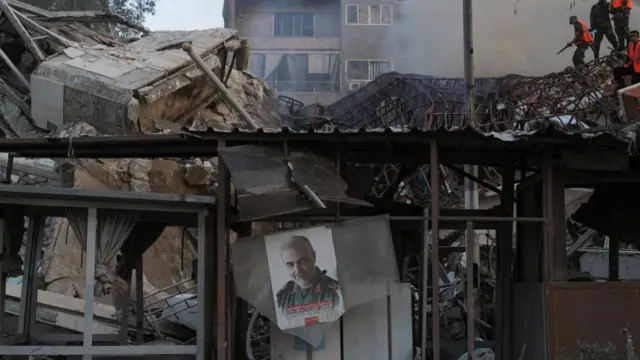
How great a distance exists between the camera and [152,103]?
17281 mm

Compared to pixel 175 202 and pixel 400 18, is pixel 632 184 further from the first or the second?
pixel 400 18

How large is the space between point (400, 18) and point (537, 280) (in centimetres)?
2706

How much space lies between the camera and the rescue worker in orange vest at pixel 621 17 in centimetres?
1381

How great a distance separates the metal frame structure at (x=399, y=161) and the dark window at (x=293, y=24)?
99.1 ft

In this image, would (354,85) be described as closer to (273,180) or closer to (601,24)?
(601,24)

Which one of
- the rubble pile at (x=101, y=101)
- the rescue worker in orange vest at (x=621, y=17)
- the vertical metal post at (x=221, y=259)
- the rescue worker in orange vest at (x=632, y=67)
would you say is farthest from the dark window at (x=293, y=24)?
the vertical metal post at (x=221, y=259)

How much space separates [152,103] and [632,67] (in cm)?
1109

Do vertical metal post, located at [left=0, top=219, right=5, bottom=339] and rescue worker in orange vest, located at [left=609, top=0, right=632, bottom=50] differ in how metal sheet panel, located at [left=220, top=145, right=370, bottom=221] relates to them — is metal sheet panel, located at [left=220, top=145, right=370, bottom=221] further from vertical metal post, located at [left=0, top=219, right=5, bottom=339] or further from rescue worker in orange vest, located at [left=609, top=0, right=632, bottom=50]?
rescue worker in orange vest, located at [left=609, top=0, right=632, bottom=50]

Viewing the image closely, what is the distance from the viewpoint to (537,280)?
849cm

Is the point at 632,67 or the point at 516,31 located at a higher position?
the point at 516,31

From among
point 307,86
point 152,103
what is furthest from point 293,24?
point 152,103

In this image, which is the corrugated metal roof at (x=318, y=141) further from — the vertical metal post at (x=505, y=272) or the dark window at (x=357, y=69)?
the dark window at (x=357, y=69)

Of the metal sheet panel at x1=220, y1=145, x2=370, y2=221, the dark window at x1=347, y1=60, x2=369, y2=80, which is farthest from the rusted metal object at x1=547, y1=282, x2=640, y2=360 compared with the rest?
the dark window at x1=347, y1=60, x2=369, y2=80

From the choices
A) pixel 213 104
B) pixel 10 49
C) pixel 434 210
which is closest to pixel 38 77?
pixel 10 49
